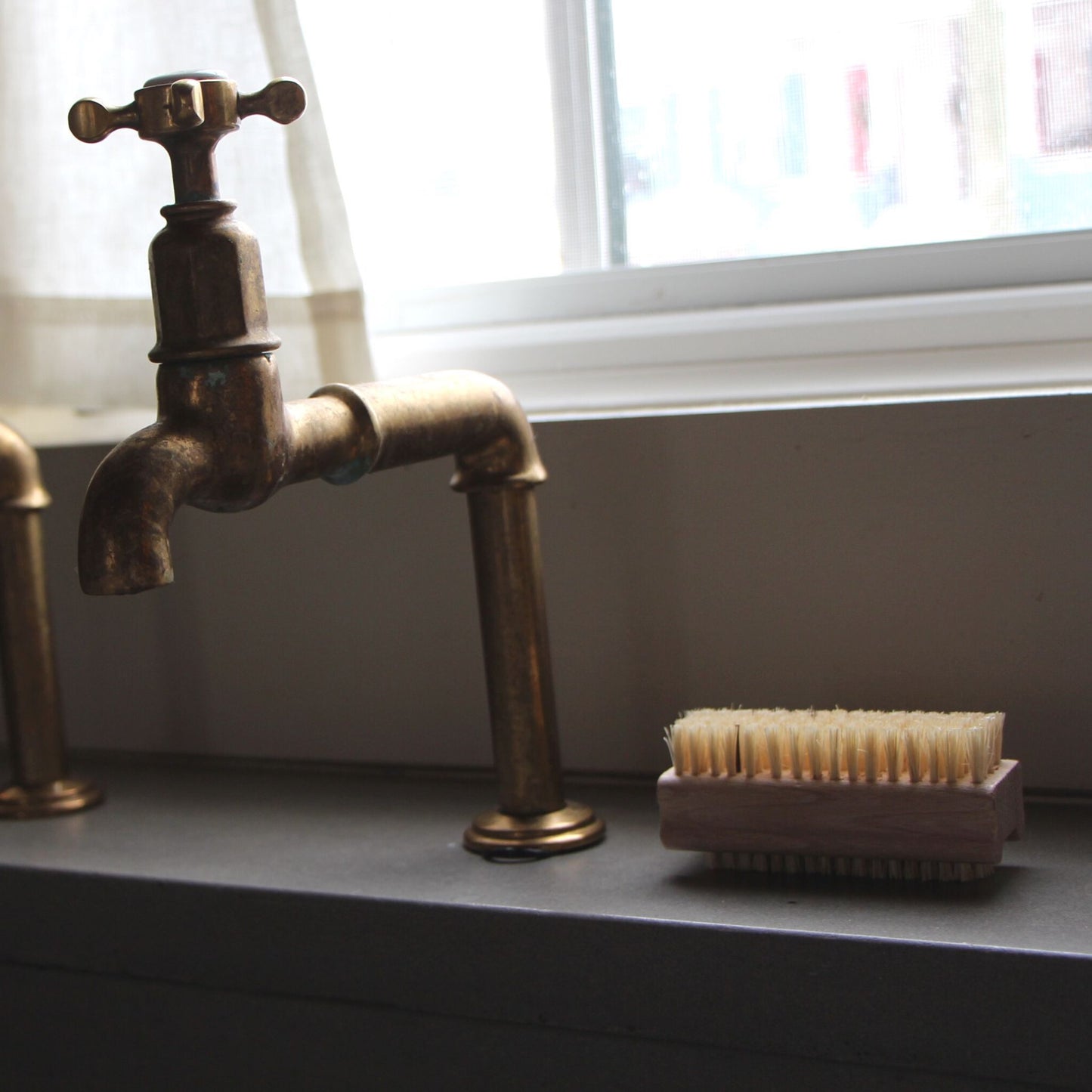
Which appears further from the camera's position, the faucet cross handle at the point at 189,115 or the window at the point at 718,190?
the window at the point at 718,190

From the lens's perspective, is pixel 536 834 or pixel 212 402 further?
pixel 536 834

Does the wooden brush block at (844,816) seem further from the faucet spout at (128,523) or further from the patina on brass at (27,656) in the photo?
the patina on brass at (27,656)

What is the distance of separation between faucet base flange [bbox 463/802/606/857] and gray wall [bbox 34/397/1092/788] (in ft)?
0.33

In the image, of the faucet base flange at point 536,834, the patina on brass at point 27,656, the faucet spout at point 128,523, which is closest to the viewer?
the faucet spout at point 128,523

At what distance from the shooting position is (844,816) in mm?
624

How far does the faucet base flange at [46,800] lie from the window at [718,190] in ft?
1.15

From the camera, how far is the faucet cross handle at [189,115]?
561mm

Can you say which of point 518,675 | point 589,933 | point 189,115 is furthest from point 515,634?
point 189,115

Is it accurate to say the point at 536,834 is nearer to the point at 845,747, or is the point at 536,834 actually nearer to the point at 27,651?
the point at 845,747

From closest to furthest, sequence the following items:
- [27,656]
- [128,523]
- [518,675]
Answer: [128,523], [518,675], [27,656]

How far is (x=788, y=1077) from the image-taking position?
0.58m

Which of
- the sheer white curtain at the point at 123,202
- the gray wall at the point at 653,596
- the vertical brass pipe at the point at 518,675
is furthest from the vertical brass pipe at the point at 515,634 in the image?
the sheer white curtain at the point at 123,202

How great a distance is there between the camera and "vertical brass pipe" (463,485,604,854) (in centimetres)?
73

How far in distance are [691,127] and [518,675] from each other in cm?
38
